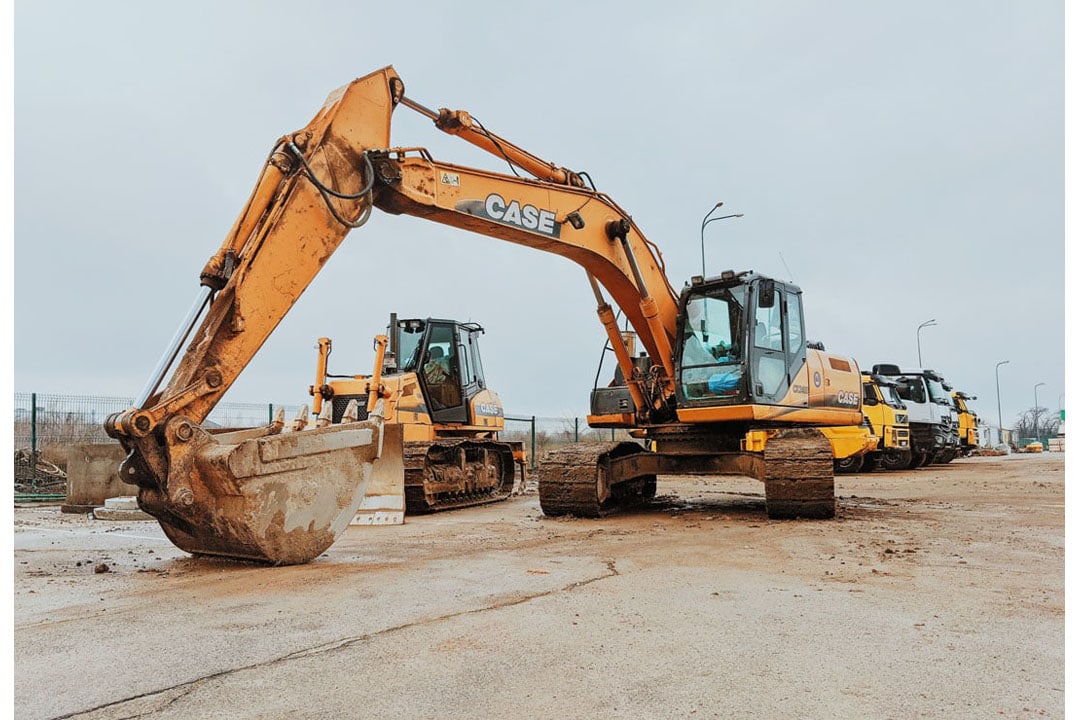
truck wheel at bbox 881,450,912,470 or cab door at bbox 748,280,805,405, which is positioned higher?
cab door at bbox 748,280,805,405

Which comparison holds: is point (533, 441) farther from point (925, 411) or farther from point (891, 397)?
point (925, 411)

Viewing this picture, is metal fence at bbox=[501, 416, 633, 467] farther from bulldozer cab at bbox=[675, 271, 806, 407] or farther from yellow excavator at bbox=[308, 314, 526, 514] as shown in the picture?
bulldozer cab at bbox=[675, 271, 806, 407]

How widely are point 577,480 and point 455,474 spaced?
2.91 meters

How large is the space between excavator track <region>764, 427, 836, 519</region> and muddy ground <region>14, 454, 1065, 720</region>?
1.02m

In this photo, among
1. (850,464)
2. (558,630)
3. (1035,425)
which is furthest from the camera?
(1035,425)

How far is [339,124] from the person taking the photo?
19.7ft

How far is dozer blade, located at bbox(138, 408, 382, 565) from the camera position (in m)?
4.87

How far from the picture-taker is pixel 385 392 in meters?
10.6

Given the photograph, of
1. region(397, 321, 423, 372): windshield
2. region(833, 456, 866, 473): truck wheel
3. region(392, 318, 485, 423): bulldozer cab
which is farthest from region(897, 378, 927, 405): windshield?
region(397, 321, 423, 372): windshield

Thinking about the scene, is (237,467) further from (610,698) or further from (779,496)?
(779,496)

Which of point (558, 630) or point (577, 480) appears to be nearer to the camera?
point (558, 630)

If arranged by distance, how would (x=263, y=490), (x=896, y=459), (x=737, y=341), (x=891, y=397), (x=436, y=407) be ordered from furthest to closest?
(x=896, y=459) → (x=891, y=397) → (x=436, y=407) → (x=737, y=341) → (x=263, y=490)

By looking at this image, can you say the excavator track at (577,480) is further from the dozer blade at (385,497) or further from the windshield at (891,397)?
the windshield at (891,397)

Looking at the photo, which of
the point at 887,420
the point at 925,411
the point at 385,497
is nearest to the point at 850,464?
the point at 887,420
